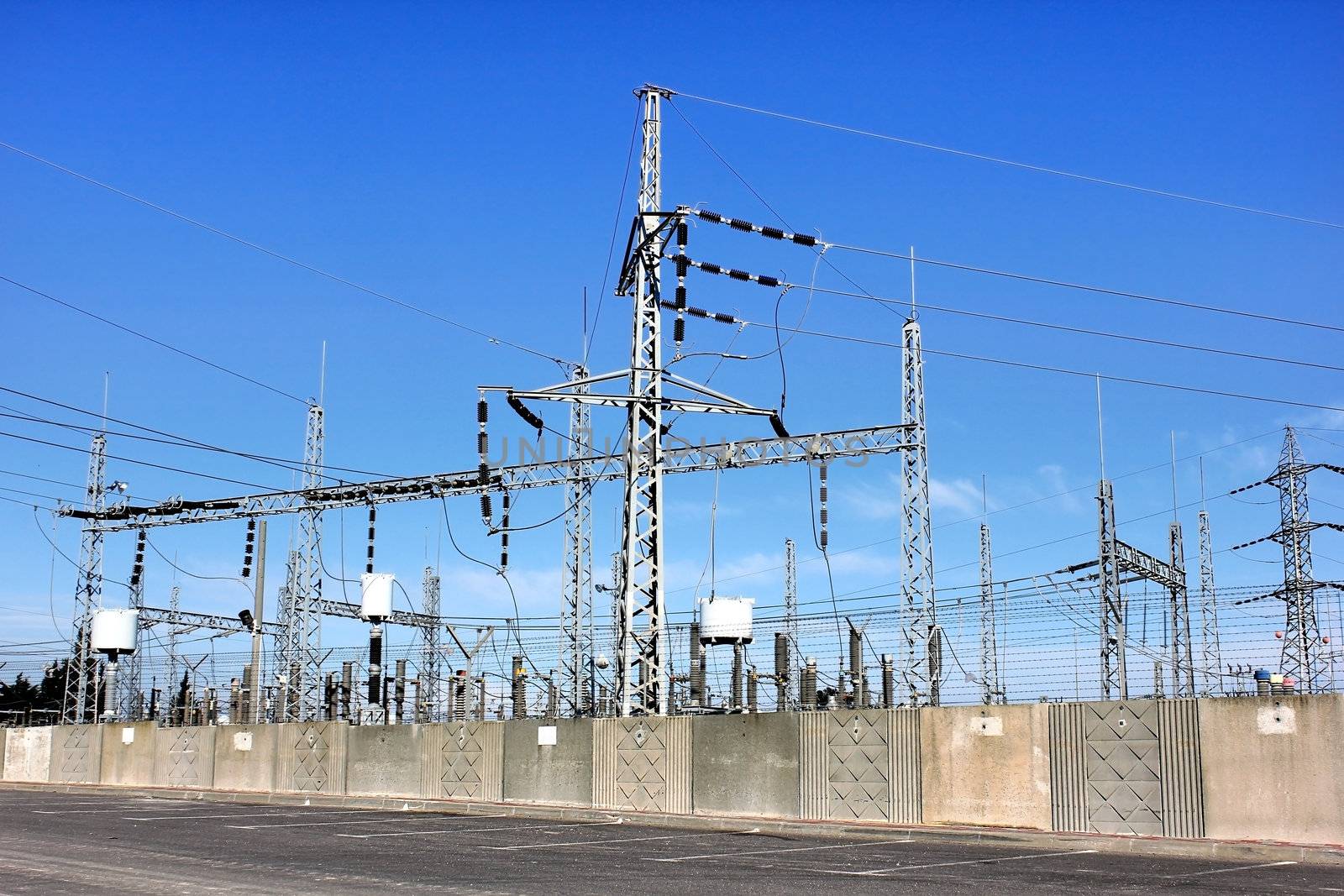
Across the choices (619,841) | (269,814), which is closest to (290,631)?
(269,814)

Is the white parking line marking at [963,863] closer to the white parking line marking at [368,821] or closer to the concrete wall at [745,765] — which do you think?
the concrete wall at [745,765]

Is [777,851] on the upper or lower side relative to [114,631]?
lower

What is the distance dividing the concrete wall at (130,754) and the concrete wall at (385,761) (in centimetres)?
885

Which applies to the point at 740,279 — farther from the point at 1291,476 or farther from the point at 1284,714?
the point at 1291,476

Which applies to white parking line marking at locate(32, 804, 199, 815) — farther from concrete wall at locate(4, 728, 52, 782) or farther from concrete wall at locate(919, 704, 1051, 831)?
concrete wall at locate(4, 728, 52, 782)

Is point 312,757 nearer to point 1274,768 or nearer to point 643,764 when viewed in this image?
point 643,764

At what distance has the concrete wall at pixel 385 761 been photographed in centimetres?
2761

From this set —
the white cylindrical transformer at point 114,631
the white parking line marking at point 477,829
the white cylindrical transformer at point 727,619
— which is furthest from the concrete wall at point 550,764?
the white cylindrical transformer at point 114,631

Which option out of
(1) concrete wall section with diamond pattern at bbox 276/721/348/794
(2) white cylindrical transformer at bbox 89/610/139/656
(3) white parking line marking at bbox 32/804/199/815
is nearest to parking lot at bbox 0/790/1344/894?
(3) white parking line marking at bbox 32/804/199/815

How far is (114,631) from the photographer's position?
4081 cm

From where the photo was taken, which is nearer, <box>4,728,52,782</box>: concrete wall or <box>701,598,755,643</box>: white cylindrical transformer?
<box>701,598,755,643</box>: white cylindrical transformer

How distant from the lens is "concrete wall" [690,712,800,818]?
2175 centimetres

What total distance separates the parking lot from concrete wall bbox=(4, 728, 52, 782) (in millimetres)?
18815

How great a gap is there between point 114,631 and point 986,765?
31.0m
